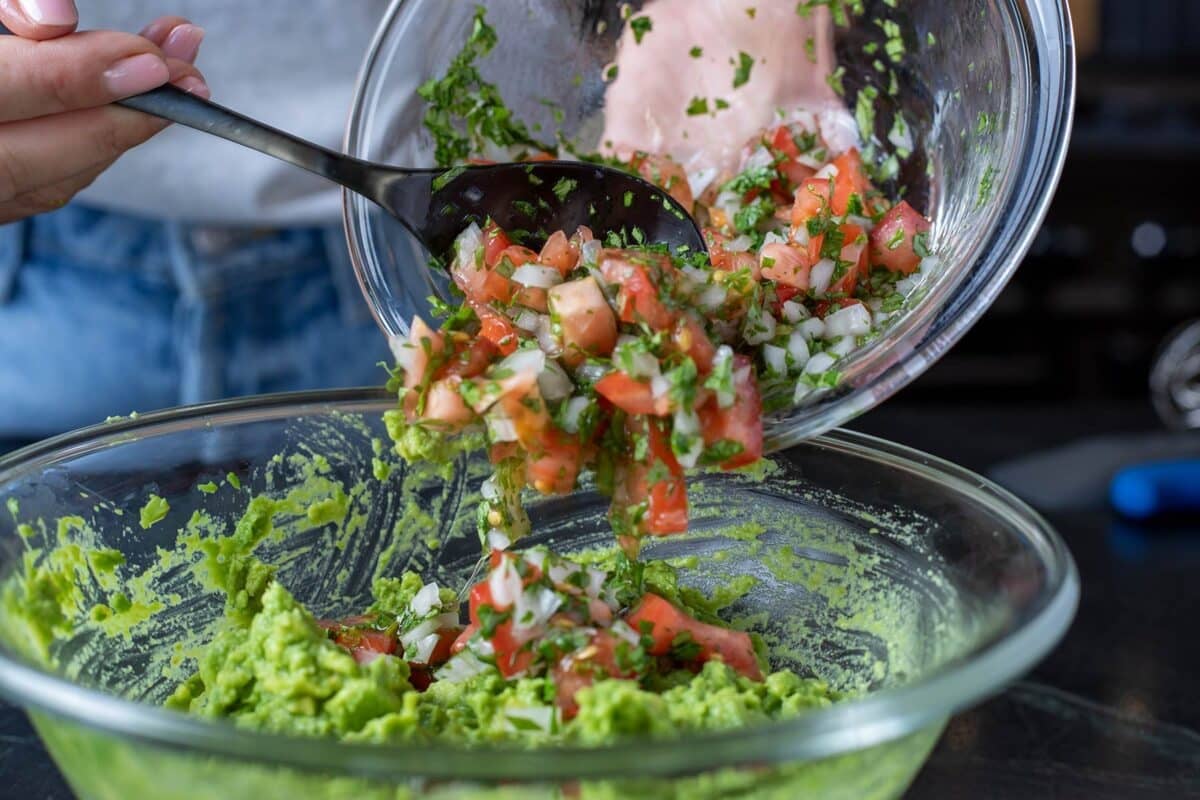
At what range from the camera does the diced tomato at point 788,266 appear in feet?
5.02

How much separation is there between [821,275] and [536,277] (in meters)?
0.35

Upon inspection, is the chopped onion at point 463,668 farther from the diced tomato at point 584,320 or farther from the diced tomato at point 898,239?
the diced tomato at point 898,239

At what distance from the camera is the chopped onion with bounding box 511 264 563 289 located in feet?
4.78

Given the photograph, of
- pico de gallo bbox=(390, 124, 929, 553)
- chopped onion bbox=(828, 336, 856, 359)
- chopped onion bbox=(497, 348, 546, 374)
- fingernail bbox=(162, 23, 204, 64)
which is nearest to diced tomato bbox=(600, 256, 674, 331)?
pico de gallo bbox=(390, 124, 929, 553)

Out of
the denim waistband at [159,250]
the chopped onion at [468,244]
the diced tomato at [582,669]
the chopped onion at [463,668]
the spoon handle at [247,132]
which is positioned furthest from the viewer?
the denim waistband at [159,250]

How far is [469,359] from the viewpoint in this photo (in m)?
1.36

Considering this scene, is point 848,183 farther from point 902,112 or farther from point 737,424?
point 737,424

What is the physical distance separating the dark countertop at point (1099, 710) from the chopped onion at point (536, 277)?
2.54 ft

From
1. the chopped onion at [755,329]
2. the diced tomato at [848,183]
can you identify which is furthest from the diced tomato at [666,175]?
the chopped onion at [755,329]

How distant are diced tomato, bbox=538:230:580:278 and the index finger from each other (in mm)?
509

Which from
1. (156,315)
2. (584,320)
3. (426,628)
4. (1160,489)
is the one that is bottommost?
(1160,489)

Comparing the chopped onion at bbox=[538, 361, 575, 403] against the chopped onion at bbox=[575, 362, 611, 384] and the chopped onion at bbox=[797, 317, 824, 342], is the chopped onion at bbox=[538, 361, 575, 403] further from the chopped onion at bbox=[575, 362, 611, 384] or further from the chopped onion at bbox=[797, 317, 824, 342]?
the chopped onion at bbox=[797, 317, 824, 342]

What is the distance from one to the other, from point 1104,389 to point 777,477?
154 inches


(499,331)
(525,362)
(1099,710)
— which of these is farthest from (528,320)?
(1099,710)
